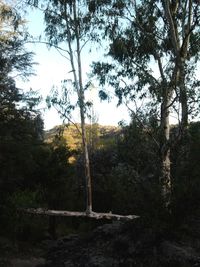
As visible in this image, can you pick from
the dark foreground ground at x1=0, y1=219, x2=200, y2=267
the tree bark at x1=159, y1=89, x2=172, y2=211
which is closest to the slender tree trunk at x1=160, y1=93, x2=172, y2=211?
the tree bark at x1=159, y1=89, x2=172, y2=211

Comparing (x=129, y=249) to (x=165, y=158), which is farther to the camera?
(x=165, y=158)

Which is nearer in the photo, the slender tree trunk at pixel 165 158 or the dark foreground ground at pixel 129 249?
the dark foreground ground at pixel 129 249

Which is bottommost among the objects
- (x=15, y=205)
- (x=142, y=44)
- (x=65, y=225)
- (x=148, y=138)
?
(x=65, y=225)

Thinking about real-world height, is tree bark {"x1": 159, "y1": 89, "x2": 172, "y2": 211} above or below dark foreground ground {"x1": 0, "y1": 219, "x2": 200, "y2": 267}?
above

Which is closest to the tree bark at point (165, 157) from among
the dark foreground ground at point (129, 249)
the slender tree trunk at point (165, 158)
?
the slender tree trunk at point (165, 158)

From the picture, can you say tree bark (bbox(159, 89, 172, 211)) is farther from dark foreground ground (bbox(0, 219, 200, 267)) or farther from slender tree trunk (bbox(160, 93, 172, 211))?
dark foreground ground (bbox(0, 219, 200, 267))

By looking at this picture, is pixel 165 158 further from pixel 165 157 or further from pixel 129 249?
pixel 129 249

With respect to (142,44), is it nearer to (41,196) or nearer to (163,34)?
(163,34)

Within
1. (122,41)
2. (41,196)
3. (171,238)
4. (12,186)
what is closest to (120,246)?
(171,238)

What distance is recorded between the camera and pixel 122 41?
62.2 feet

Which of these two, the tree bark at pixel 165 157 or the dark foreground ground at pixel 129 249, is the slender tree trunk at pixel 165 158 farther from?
the dark foreground ground at pixel 129 249

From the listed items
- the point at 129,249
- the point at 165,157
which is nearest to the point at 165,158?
the point at 165,157

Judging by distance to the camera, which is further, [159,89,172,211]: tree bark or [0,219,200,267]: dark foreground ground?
[159,89,172,211]: tree bark

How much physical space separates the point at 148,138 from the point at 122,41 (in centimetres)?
528
